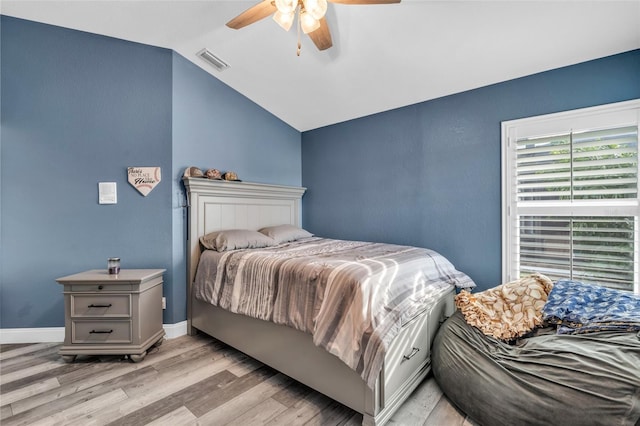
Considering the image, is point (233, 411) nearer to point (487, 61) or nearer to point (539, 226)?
point (539, 226)

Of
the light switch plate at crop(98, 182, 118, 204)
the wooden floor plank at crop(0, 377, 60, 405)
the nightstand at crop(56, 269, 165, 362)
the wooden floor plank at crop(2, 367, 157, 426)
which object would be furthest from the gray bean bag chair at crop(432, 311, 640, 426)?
the light switch plate at crop(98, 182, 118, 204)

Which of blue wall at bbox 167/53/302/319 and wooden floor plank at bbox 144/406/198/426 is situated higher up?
blue wall at bbox 167/53/302/319

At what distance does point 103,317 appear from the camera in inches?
84.4

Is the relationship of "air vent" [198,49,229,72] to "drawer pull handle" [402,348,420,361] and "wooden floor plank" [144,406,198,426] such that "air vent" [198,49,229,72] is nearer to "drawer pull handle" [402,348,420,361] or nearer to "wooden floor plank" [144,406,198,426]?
"wooden floor plank" [144,406,198,426]

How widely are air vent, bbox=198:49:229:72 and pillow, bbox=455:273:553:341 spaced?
2988 mm

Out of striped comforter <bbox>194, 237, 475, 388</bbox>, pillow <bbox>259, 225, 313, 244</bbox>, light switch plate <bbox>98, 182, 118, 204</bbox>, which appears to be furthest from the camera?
pillow <bbox>259, 225, 313, 244</bbox>

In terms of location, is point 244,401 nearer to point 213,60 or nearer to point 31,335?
point 31,335

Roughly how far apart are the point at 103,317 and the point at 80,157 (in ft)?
4.65

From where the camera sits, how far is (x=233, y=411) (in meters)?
1.63

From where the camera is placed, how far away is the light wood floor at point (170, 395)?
1564 millimetres

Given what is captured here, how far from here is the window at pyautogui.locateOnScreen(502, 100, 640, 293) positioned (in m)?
2.04

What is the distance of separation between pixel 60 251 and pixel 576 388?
3.69 metres

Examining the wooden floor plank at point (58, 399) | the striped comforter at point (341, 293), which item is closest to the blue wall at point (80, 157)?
the wooden floor plank at point (58, 399)

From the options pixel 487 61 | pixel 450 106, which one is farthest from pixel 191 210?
pixel 487 61
